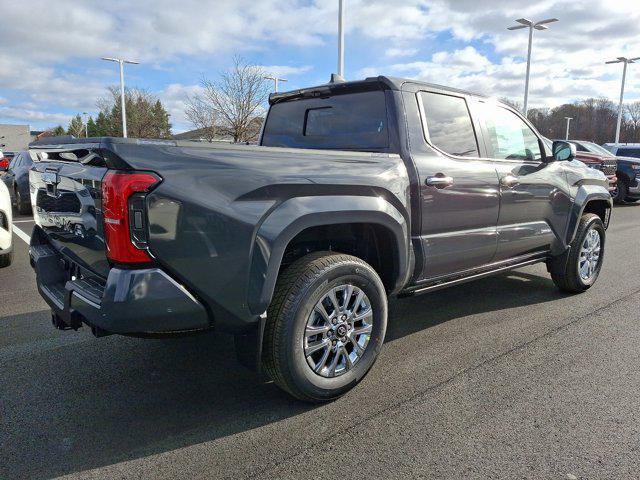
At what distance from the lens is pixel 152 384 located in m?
3.09

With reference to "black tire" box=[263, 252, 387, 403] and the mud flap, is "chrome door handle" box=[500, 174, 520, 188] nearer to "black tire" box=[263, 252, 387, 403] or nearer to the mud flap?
"black tire" box=[263, 252, 387, 403]

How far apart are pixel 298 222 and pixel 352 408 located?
3.62ft

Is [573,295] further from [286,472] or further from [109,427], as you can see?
[109,427]

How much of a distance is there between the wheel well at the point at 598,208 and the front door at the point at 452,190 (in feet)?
6.54

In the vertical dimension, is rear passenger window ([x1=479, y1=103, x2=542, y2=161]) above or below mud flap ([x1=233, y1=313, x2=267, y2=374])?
above

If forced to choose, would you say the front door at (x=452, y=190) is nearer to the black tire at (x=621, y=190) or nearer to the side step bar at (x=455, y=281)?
the side step bar at (x=455, y=281)

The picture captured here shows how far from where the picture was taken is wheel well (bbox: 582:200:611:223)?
5246 millimetres

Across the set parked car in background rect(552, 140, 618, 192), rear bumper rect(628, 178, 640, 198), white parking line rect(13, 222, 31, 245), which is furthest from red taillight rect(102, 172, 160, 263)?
rear bumper rect(628, 178, 640, 198)

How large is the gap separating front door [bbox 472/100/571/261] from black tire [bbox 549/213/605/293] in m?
0.32

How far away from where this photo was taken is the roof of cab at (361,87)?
337cm

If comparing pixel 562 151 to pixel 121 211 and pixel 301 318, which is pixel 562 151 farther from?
pixel 121 211

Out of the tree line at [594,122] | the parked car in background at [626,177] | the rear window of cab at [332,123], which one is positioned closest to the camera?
the rear window of cab at [332,123]

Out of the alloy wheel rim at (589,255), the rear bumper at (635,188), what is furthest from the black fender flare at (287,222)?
the rear bumper at (635,188)

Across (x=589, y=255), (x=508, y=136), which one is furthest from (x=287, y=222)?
(x=589, y=255)
